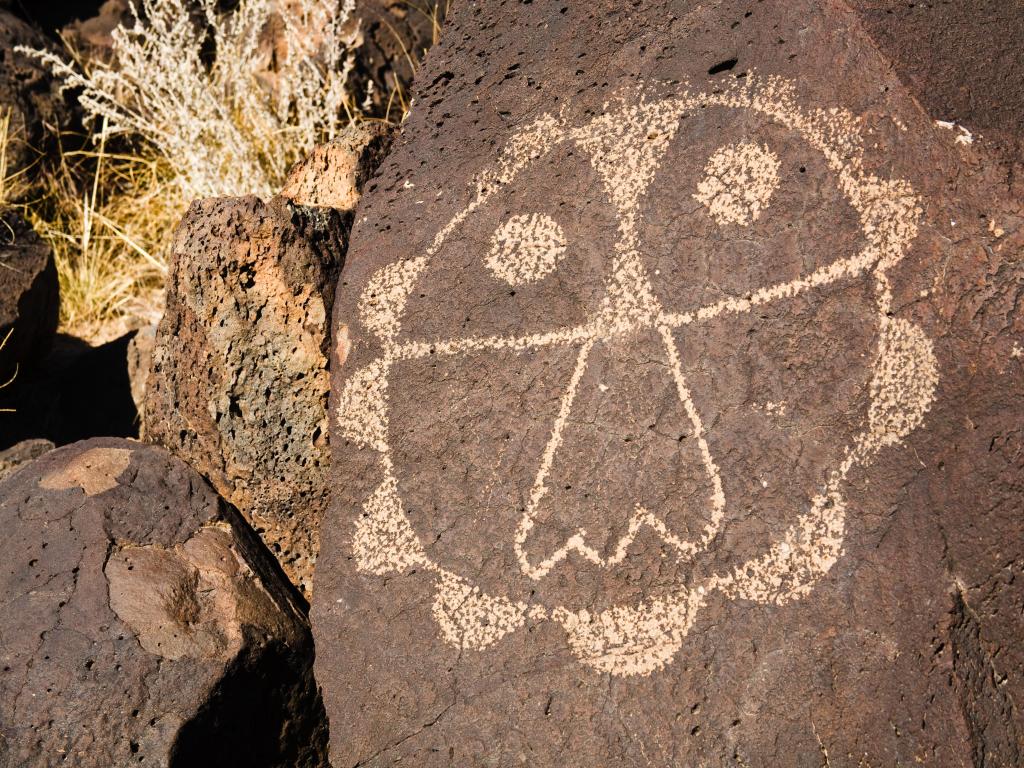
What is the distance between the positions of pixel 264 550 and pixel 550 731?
798 mm

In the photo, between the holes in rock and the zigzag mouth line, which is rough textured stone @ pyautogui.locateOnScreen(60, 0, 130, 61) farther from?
the zigzag mouth line

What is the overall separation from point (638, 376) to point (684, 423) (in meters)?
0.13

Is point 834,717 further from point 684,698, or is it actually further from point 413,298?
point 413,298

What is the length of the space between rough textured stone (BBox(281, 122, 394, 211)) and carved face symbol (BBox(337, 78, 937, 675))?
373 mm

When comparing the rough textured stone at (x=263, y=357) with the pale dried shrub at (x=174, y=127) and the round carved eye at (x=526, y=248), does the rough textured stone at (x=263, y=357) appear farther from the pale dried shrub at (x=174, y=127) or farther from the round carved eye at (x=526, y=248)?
the pale dried shrub at (x=174, y=127)

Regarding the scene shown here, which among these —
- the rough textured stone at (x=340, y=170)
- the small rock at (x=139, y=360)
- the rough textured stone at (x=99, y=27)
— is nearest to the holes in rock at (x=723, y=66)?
the rough textured stone at (x=340, y=170)

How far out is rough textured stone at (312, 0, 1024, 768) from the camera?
1.66 meters

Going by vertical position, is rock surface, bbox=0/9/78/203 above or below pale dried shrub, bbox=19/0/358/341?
above

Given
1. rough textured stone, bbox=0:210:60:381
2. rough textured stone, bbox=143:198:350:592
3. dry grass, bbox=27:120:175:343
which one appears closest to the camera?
rough textured stone, bbox=143:198:350:592

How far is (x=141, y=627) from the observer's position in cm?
189

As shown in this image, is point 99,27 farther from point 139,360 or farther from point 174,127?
point 139,360

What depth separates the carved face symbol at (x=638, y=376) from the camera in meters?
1.75

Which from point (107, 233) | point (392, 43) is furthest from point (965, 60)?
point (107, 233)

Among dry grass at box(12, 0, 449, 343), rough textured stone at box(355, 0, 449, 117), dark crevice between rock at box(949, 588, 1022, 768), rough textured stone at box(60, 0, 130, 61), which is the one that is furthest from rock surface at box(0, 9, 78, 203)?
dark crevice between rock at box(949, 588, 1022, 768)
